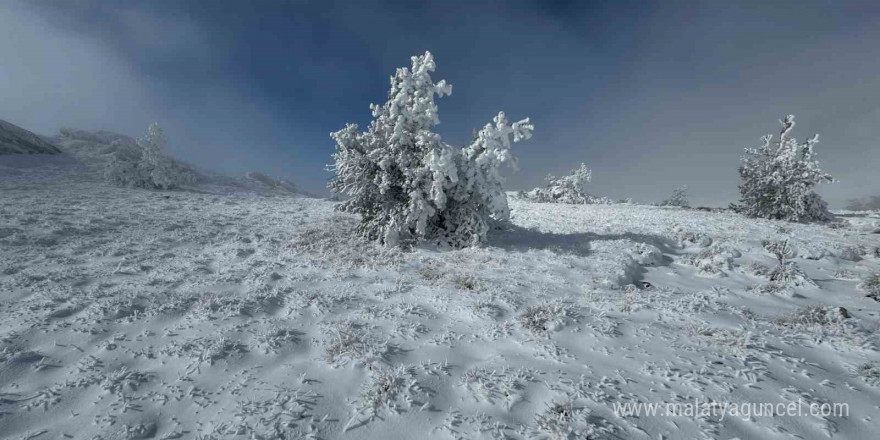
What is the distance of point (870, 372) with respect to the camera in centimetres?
496

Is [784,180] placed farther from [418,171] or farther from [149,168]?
[149,168]

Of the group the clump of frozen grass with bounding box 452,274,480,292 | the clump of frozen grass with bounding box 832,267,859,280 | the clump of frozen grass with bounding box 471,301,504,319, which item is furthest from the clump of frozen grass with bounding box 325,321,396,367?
the clump of frozen grass with bounding box 832,267,859,280

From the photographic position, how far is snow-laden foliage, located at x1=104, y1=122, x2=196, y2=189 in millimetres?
28125

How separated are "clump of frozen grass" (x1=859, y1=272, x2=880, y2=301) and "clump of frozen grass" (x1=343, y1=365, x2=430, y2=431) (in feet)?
37.5

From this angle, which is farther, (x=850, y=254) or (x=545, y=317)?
(x=850, y=254)

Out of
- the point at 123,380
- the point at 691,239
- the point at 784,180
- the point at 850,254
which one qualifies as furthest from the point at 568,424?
the point at 784,180

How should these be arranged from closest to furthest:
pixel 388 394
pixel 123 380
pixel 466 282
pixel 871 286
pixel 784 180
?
pixel 388 394 < pixel 123 380 < pixel 466 282 < pixel 871 286 < pixel 784 180

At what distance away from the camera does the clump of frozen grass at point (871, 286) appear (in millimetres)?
8314

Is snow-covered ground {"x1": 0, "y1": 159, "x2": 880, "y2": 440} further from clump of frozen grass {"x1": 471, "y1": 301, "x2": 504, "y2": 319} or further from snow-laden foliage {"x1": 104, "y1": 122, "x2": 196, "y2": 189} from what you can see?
snow-laden foliage {"x1": 104, "y1": 122, "x2": 196, "y2": 189}

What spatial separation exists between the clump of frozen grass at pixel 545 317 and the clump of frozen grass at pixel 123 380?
232 inches

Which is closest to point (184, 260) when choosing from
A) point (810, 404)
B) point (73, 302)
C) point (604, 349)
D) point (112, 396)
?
point (73, 302)

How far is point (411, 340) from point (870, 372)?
269 inches

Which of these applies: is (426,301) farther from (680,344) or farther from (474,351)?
(680,344)

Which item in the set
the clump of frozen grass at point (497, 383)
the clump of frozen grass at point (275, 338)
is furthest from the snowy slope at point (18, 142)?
the clump of frozen grass at point (497, 383)
